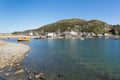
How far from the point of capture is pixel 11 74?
28438 mm

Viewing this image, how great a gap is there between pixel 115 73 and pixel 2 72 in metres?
20.2

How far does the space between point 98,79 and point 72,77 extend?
13.6 feet

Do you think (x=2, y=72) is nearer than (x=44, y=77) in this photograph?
No

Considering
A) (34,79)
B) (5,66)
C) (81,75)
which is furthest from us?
(5,66)

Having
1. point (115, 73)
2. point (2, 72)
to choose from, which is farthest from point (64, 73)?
point (2, 72)

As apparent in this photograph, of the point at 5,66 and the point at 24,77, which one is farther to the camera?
the point at 5,66

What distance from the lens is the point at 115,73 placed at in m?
29.6

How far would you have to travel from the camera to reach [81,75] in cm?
2830

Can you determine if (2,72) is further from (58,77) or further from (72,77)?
(72,77)

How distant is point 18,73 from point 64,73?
8140 millimetres

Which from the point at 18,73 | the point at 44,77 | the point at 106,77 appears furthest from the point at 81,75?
the point at 18,73

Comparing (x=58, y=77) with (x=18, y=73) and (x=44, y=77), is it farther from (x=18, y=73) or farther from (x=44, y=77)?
(x=18, y=73)

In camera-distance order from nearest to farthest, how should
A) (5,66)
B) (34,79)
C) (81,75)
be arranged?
(34,79) → (81,75) → (5,66)

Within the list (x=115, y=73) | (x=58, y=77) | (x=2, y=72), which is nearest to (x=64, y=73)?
(x=58, y=77)
